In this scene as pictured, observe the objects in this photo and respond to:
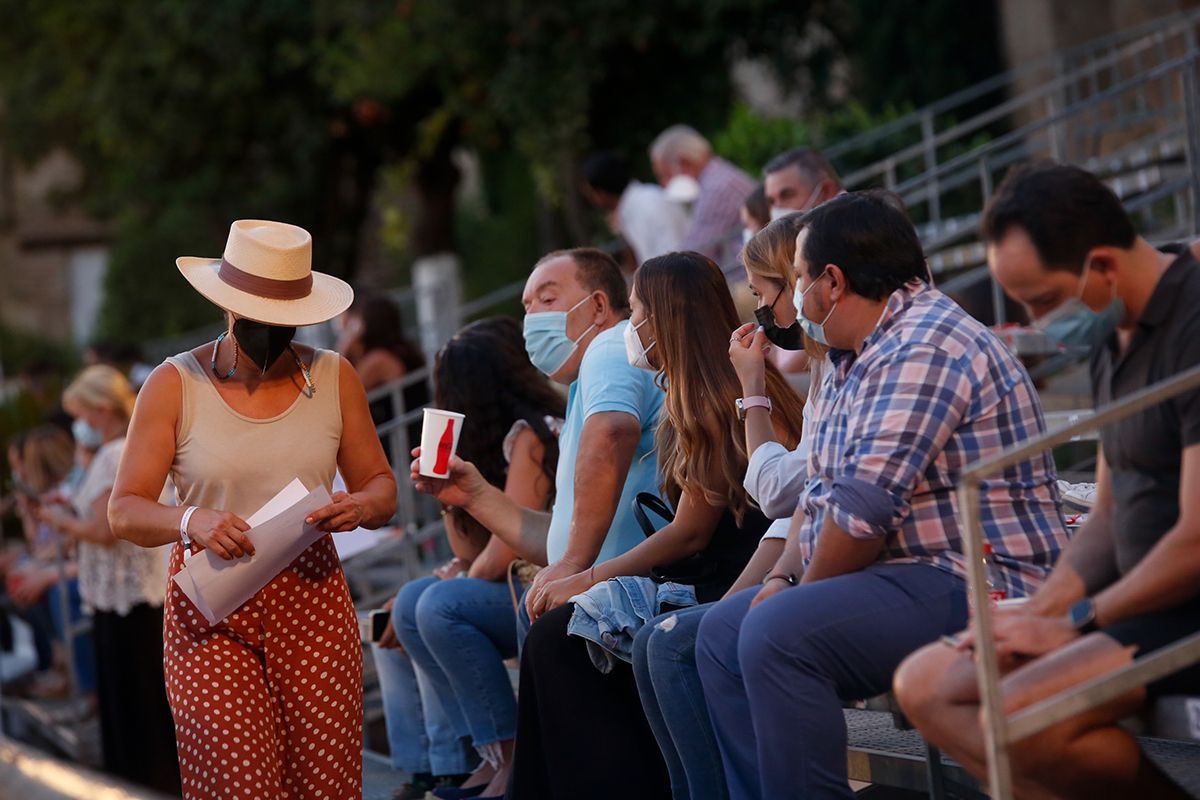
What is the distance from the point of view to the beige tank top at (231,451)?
4109 millimetres

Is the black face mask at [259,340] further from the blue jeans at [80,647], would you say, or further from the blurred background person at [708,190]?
the blue jeans at [80,647]

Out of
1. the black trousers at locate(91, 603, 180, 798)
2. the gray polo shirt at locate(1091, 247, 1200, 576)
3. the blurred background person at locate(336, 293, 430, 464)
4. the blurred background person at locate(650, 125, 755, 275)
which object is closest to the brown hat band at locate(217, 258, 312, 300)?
the gray polo shirt at locate(1091, 247, 1200, 576)

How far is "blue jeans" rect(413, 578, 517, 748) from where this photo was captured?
17.3 feet

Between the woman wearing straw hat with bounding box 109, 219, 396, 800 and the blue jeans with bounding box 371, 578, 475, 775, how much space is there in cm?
127

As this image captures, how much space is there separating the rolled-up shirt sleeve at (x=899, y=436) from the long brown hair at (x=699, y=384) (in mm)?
904

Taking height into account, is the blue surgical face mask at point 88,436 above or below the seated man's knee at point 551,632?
above

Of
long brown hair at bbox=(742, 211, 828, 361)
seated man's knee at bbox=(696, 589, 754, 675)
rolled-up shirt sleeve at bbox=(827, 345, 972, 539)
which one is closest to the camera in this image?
rolled-up shirt sleeve at bbox=(827, 345, 972, 539)

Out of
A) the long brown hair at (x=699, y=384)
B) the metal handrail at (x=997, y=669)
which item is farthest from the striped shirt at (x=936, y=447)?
the long brown hair at (x=699, y=384)

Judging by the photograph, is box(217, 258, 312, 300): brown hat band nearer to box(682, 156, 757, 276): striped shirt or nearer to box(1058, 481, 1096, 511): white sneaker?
box(1058, 481, 1096, 511): white sneaker

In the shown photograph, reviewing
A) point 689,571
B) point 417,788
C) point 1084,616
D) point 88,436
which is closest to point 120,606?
point 88,436

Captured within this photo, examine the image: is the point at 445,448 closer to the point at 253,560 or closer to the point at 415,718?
the point at 253,560

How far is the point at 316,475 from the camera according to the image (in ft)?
13.9

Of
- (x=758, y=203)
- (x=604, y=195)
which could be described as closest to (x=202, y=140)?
(x=604, y=195)

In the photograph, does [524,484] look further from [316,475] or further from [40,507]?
[40,507]
